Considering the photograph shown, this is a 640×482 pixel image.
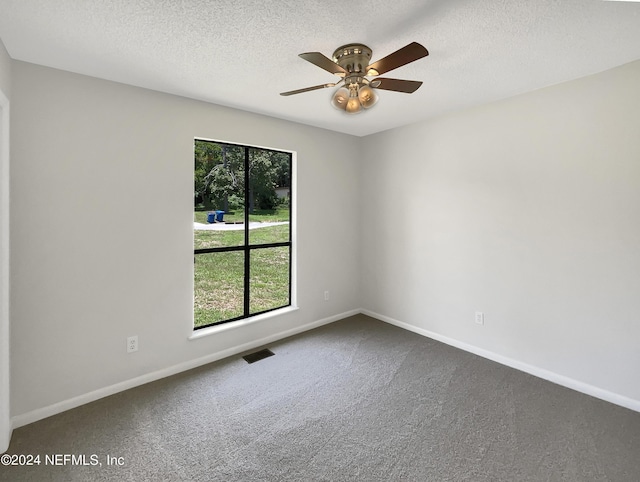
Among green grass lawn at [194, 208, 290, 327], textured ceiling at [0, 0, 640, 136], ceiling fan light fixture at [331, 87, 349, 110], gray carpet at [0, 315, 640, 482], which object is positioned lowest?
gray carpet at [0, 315, 640, 482]

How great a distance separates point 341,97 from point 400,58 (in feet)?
1.71

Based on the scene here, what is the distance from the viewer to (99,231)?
233 cm

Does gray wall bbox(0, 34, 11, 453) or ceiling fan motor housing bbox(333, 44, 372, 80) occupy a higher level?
ceiling fan motor housing bbox(333, 44, 372, 80)

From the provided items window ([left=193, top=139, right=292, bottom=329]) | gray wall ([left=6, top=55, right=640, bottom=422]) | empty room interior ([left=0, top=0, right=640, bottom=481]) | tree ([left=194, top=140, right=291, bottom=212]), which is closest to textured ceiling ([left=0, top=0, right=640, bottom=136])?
empty room interior ([left=0, top=0, right=640, bottom=481])

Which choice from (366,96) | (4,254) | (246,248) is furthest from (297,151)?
(4,254)

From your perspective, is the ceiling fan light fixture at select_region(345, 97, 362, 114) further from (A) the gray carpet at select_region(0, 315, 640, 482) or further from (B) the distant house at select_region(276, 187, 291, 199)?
(A) the gray carpet at select_region(0, 315, 640, 482)

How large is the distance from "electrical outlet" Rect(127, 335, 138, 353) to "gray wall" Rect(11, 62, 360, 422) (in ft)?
0.12

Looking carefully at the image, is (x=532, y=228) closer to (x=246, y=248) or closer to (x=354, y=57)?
(x=354, y=57)

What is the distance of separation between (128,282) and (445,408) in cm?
265

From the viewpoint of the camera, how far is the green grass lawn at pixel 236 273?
304cm

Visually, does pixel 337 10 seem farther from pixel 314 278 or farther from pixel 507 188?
pixel 314 278

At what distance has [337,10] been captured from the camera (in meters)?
1.59

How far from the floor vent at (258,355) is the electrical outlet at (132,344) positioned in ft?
3.18

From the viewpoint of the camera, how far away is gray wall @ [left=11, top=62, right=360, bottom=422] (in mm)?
2074
